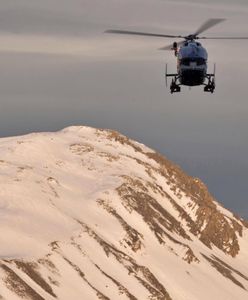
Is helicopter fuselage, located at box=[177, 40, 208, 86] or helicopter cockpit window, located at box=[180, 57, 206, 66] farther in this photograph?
helicopter cockpit window, located at box=[180, 57, 206, 66]

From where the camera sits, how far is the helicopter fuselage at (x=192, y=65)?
473 ft

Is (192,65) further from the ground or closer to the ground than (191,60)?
closer to the ground

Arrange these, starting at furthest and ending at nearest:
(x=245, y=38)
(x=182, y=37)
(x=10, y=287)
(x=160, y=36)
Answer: (x=10, y=287), (x=182, y=37), (x=160, y=36), (x=245, y=38)

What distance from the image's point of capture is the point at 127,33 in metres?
133

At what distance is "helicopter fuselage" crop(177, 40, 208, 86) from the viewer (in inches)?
5679

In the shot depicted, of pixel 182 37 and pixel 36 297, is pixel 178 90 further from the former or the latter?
pixel 36 297

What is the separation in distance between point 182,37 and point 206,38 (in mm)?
8710

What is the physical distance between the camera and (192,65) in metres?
145

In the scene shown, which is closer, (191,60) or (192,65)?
(192,65)

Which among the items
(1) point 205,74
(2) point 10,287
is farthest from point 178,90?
(2) point 10,287

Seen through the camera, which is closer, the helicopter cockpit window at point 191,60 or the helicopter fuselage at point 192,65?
the helicopter fuselage at point 192,65

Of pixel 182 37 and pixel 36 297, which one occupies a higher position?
pixel 182 37

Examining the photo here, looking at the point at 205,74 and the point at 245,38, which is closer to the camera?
the point at 245,38

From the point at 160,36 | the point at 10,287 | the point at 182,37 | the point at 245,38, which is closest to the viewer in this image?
the point at 245,38
